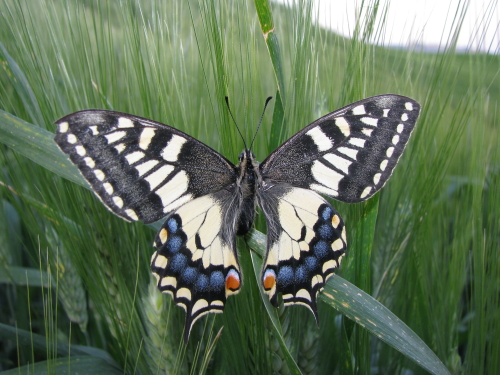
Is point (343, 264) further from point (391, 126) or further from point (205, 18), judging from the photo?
point (205, 18)

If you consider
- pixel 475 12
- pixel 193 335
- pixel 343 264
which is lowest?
pixel 193 335

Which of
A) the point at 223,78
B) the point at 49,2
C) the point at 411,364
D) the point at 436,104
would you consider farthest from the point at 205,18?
the point at 411,364

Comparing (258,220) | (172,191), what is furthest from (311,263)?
(172,191)

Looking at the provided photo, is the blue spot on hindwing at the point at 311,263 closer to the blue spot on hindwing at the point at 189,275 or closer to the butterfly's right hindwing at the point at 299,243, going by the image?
the butterfly's right hindwing at the point at 299,243

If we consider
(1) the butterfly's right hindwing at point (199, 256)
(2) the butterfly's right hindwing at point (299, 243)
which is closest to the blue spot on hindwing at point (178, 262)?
(1) the butterfly's right hindwing at point (199, 256)

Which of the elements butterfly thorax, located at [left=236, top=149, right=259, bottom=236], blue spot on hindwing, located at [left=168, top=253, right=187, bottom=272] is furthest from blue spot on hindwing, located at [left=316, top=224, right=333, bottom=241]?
blue spot on hindwing, located at [left=168, top=253, right=187, bottom=272]

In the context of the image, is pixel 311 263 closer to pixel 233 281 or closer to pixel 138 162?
pixel 233 281

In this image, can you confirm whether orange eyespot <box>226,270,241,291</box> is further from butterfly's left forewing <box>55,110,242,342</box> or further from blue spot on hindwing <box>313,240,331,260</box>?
blue spot on hindwing <box>313,240,331,260</box>
